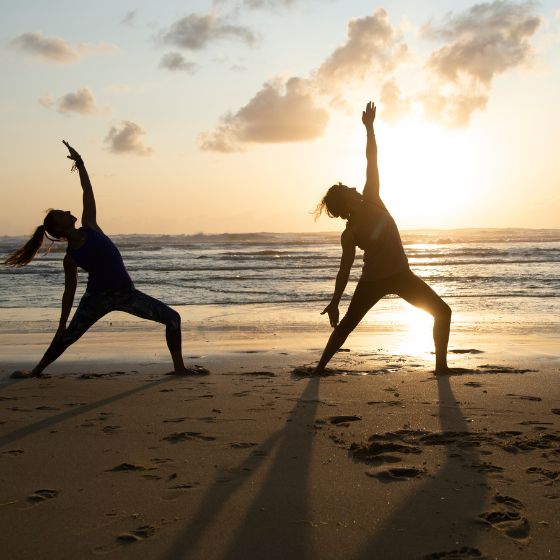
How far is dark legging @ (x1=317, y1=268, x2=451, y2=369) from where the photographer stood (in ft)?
20.2

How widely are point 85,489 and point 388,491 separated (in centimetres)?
141

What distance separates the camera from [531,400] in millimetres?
5262

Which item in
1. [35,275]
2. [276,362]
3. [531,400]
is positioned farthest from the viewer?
[35,275]

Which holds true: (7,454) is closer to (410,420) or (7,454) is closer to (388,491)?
(388,491)

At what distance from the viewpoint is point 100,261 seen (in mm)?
6293

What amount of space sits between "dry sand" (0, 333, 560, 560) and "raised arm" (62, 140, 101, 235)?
1.40 m

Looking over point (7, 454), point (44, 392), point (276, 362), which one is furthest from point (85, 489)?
→ point (276, 362)

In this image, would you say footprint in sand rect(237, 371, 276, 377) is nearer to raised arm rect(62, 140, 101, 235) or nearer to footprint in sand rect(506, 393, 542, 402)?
raised arm rect(62, 140, 101, 235)

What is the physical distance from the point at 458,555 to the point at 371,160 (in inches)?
154

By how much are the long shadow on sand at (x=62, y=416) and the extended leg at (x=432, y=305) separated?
227 cm

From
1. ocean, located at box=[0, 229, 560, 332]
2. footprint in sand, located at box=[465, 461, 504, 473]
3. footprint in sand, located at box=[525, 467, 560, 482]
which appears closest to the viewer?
footprint in sand, located at box=[525, 467, 560, 482]

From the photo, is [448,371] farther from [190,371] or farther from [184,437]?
[184,437]

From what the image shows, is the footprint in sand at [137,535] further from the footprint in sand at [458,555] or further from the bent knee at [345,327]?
the bent knee at [345,327]

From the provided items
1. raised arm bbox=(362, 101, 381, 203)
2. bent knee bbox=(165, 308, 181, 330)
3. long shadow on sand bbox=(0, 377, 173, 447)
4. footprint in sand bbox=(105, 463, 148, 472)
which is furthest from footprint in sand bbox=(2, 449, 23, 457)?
raised arm bbox=(362, 101, 381, 203)
